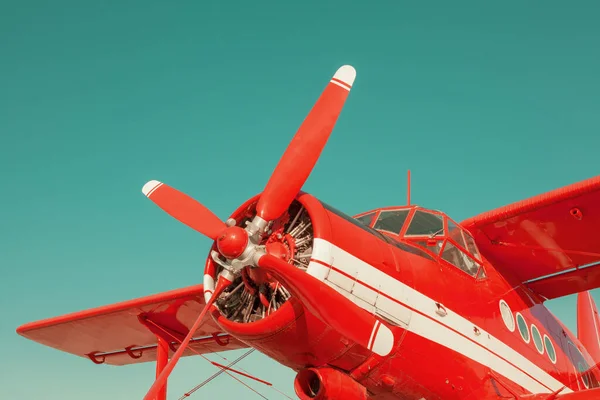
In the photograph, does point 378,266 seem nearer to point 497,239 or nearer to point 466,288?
point 466,288

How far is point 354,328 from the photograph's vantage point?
23.0 feet

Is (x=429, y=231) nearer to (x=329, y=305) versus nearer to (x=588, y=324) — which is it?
(x=329, y=305)

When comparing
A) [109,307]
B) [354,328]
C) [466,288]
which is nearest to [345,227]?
[354,328]

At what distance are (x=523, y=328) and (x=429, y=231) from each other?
8.48 ft

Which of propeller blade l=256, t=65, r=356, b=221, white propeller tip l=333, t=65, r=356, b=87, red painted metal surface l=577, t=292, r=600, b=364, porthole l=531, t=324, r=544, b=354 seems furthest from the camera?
red painted metal surface l=577, t=292, r=600, b=364

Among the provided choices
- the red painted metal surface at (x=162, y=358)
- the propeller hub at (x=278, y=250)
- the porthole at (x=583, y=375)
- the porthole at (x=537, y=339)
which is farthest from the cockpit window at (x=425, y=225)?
the red painted metal surface at (x=162, y=358)

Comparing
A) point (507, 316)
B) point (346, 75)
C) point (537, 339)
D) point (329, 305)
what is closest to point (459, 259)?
point (507, 316)

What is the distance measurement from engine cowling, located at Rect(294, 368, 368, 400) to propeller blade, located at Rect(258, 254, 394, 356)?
706 mm

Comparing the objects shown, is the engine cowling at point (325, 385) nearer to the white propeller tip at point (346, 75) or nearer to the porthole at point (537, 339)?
the white propeller tip at point (346, 75)

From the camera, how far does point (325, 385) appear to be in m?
7.49

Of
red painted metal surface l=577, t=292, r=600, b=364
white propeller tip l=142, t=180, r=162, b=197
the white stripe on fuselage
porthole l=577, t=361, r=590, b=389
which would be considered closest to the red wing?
white propeller tip l=142, t=180, r=162, b=197

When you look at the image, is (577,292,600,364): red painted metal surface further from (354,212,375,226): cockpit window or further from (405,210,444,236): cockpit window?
(354,212,375,226): cockpit window

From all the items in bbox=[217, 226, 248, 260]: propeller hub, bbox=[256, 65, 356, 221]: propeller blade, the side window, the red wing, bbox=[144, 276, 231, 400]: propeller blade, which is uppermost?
bbox=[256, 65, 356, 221]: propeller blade

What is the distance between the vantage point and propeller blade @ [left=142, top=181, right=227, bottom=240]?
312 inches
